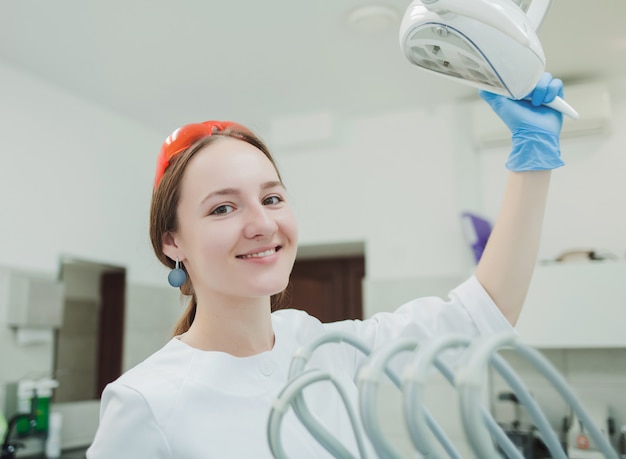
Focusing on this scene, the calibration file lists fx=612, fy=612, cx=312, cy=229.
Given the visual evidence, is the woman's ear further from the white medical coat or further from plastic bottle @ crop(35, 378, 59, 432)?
plastic bottle @ crop(35, 378, 59, 432)

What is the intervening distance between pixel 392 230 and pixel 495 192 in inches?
21.9

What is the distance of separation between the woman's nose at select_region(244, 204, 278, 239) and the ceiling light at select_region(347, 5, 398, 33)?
167cm

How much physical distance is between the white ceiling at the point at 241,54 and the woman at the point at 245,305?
1.53m

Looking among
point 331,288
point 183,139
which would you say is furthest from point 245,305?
point 331,288

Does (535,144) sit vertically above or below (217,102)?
below

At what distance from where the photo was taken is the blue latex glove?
0.86 metres

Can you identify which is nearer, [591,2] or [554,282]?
[591,2]

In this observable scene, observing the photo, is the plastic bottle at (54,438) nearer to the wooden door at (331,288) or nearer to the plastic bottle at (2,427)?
the plastic bottle at (2,427)

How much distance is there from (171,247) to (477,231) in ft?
7.06

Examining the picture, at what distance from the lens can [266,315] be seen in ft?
3.04

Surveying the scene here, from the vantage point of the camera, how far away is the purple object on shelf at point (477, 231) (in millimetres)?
2869

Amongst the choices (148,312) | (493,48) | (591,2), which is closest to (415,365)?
(493,48)

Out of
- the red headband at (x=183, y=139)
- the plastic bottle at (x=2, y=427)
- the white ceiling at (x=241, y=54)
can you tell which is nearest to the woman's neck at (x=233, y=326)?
the red headband at (x=183, y=139)

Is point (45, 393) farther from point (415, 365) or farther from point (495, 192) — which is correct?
point (415, 365)
